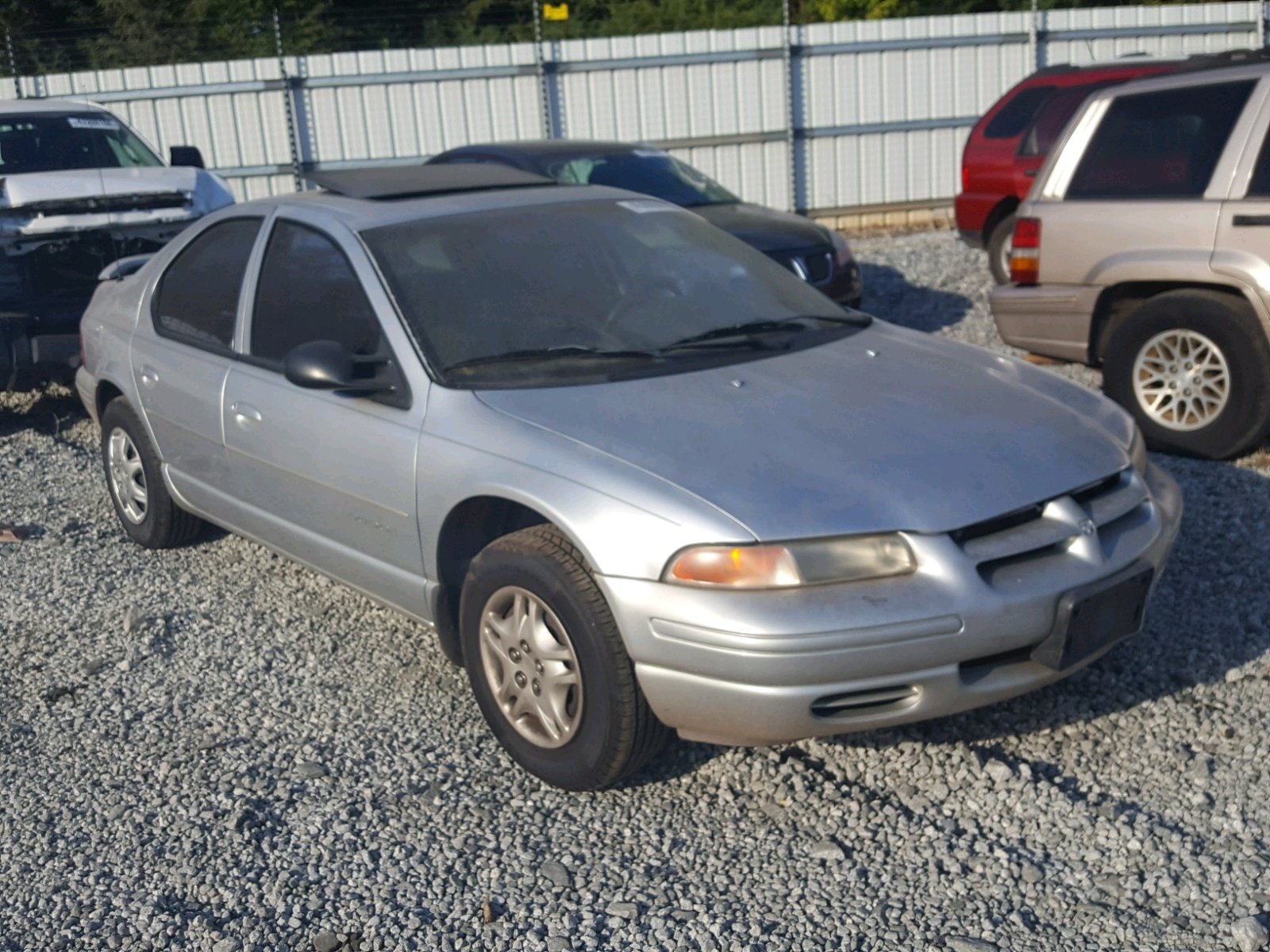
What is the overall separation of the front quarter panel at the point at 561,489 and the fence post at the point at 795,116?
513 inches

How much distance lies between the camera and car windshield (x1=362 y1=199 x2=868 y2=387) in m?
3.90

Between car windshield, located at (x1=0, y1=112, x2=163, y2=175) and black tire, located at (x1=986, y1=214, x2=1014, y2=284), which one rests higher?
car windshield, located at (x1=0, y1=112, x2=163, y2=175)

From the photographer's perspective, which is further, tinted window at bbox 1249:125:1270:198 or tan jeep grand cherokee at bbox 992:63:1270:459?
tan jeep grand cherokee at bbox 992:63:1270:459

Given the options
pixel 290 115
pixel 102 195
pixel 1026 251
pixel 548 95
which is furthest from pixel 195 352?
pixel 548 95

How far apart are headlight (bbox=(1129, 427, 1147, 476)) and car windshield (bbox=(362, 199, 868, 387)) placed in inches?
39.5

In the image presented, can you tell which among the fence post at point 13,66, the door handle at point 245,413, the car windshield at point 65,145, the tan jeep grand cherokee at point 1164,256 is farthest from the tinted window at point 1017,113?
the fence post at point 13,66

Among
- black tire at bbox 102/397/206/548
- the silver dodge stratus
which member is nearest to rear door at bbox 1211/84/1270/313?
the silver dodge stratus

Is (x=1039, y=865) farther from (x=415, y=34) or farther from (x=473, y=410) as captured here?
(x=415, y=34)

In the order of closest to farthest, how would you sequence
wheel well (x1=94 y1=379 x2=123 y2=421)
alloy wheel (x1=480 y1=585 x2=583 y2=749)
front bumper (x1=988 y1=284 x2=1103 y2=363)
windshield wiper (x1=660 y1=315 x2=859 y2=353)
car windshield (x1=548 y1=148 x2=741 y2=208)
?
alloy wheel (x1=480 y1=585 x2=583 y2=749) → windshield wiper (x1=660 y1=315 x2=859 y2=353) → wheel well (x1=94 y1=379 x2=123 y2=421) → front bumper (x1=988 y1=284 x2=1103 y2=363) → car windshield (x1=548 y1=148 x2=741 y2=208)

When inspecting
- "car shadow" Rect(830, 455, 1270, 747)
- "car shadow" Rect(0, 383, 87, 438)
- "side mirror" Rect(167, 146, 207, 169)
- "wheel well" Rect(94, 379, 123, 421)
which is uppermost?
"side mirror" Rect(167, 146, 207, 169)

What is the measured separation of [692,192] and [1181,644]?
652 cm

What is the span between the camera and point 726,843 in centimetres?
327

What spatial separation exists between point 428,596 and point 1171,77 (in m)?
4.50

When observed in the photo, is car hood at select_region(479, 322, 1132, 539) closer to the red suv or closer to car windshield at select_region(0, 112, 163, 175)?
car windshield at select_region(0, 112, 163, 175)
